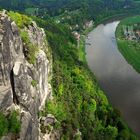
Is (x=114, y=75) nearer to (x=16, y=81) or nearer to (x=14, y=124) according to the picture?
(x=16, y=81)

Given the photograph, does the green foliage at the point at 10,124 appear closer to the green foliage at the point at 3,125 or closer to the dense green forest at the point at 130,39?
the green foliage at the point at 3,125

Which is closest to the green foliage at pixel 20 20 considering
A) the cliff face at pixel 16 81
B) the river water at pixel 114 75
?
the cliff face at pixel 16 81

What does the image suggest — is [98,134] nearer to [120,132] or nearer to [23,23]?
[120,132]

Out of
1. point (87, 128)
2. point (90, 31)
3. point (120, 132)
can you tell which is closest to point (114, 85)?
point (120, 132)

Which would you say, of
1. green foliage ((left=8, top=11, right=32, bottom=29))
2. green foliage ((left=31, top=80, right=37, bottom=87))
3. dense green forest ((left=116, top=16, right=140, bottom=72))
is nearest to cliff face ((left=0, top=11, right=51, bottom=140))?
green foliage ((left=31, top=80, right=37, bottom=87))

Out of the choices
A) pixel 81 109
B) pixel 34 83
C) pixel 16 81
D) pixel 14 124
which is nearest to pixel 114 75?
pixel 81 109

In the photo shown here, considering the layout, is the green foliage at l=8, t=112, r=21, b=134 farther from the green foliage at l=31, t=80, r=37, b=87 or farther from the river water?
the river water
